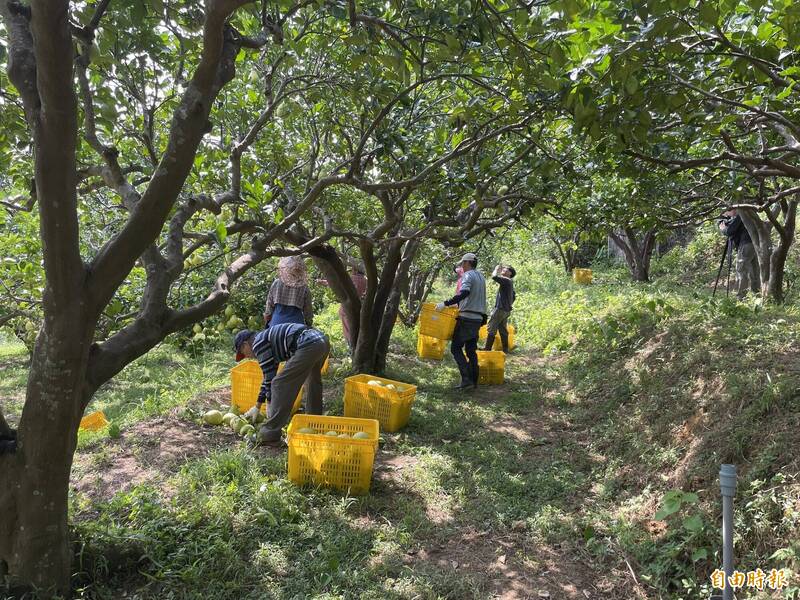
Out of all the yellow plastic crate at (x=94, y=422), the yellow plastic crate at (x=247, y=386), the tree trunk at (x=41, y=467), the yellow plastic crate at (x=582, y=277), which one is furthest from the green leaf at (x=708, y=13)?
the yellow plastic crate at (x=582, y=277)

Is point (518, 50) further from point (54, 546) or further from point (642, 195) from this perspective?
point (642, 195)

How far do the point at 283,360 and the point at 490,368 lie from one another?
3670 millimetres

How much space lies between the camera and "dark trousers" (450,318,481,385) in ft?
23.0

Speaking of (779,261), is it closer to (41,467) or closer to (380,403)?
(380,403)

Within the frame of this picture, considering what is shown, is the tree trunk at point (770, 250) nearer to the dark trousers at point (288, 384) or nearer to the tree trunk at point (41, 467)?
the dark trousers at point (288, 384)

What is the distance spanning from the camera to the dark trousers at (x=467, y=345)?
702 centimetres

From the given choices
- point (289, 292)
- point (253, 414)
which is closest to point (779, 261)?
point (289, 292)

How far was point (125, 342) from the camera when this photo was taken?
268 centimetres

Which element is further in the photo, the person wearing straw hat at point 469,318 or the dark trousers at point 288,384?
the person wearing straw hat at point 469,318

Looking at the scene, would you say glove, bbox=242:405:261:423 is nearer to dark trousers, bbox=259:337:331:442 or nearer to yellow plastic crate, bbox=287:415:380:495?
dark trousers, bbox=259:337:331:442

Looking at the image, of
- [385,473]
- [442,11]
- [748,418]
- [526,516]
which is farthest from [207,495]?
[748,418]

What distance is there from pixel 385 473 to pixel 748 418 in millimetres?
2665

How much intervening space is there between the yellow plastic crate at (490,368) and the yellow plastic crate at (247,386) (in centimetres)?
285

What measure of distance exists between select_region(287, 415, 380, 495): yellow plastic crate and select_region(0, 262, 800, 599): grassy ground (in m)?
0.11
